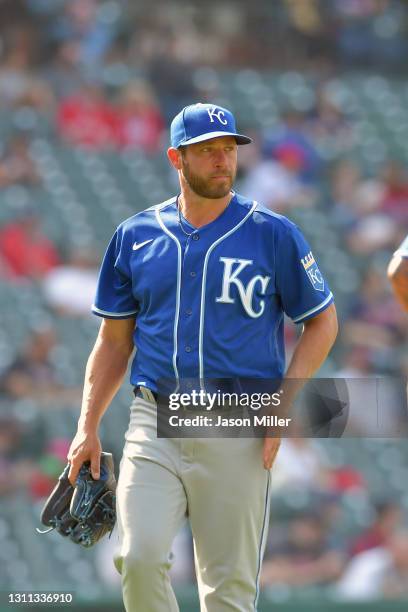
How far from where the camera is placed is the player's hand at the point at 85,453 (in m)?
4.55

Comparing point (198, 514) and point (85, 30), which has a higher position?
point (85, 30)

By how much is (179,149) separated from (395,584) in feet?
14.8

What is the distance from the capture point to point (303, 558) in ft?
28.4

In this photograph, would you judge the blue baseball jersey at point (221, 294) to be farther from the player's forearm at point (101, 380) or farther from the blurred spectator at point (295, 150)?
the blurred spectator at point (295, 150)

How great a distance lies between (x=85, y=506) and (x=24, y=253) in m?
6.42

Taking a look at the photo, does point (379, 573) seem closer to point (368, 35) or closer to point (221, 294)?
point (221, 294)

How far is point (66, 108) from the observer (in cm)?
1288

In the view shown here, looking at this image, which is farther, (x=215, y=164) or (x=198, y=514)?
(x=215, y=164)

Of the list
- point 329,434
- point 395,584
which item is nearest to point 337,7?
point 395,584

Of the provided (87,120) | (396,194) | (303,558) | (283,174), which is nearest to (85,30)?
(87,120)

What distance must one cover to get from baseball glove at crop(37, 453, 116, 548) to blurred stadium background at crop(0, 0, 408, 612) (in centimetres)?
208

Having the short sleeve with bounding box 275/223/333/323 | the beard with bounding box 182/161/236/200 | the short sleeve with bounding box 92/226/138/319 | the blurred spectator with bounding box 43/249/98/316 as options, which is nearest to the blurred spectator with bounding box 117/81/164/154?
the blurred spectator with bounding box 43/249/98/316

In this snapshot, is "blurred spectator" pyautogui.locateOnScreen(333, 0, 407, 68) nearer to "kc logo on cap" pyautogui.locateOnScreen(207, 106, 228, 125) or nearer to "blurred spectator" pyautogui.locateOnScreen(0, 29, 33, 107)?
"blurred spectator" pyautogui.locateOnScreen(0, 29, 33, 107)

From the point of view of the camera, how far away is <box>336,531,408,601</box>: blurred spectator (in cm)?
828
